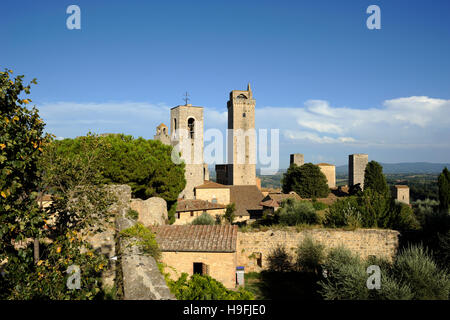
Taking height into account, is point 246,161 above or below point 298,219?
above

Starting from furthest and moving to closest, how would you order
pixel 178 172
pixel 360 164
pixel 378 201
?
1. pixel 360 164
2. pixel 178 172
3. pixel 378 201

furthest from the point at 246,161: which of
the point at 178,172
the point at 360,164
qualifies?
the point at 178,172

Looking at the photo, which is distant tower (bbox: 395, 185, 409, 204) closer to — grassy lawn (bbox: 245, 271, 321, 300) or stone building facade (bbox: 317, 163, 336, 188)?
stone building facade (bbox: 317, 163, 336, 188)

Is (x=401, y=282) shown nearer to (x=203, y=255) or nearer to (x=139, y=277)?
(x=203, y=255)

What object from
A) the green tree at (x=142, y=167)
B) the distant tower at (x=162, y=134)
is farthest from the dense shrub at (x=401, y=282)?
the distant tower at (x=162, y=134)

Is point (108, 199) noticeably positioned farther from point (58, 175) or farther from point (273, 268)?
point (273, 268)

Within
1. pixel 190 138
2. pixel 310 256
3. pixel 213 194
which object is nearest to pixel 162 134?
Answer: pixel 190 138

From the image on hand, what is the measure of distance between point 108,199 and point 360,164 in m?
64.3

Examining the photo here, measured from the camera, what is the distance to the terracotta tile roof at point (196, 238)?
1085cm

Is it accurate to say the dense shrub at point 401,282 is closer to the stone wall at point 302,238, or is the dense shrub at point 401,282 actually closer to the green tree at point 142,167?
the stone wall at point 302,238

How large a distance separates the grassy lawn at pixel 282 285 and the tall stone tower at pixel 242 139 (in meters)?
40.7

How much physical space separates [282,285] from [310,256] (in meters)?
2.27

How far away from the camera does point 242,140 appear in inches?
2239
